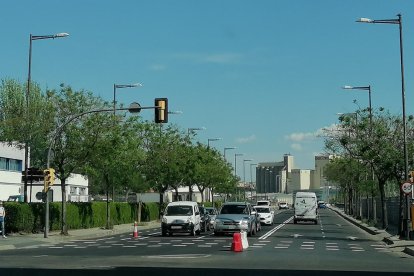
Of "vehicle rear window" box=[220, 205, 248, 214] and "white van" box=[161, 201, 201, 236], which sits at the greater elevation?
"vehicle rear window" box=[220, 205, 248, 214]

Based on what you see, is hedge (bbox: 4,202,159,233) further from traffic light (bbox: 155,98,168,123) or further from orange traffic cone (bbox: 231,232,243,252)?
orange traffic cone (bbox: 231,232,243,252)

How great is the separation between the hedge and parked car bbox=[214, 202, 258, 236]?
10720 mm

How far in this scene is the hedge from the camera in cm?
3716

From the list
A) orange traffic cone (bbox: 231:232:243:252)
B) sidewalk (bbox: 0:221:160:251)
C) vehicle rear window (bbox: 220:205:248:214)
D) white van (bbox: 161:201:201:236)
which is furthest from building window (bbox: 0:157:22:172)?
orange traffic cone (bbox: 231:232:243:252)

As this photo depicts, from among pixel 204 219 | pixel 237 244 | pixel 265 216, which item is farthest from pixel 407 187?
pixel 265 216

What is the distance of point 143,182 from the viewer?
6669cm

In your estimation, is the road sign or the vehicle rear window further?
the vehicle rear window

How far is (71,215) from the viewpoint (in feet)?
→ 145

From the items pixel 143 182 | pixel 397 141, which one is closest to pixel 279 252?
pixel 397 141

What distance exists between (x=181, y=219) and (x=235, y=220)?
3376mm

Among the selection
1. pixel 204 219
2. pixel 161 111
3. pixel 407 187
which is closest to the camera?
pixel 161 111

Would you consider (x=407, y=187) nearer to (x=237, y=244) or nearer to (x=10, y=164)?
(x=237, y=244)

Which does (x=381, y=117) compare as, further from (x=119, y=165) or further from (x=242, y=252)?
(x=242, y=252)

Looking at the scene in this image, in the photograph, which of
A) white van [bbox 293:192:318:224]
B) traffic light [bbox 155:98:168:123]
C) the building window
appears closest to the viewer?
traffic light [bbox 155:98:168:123]
